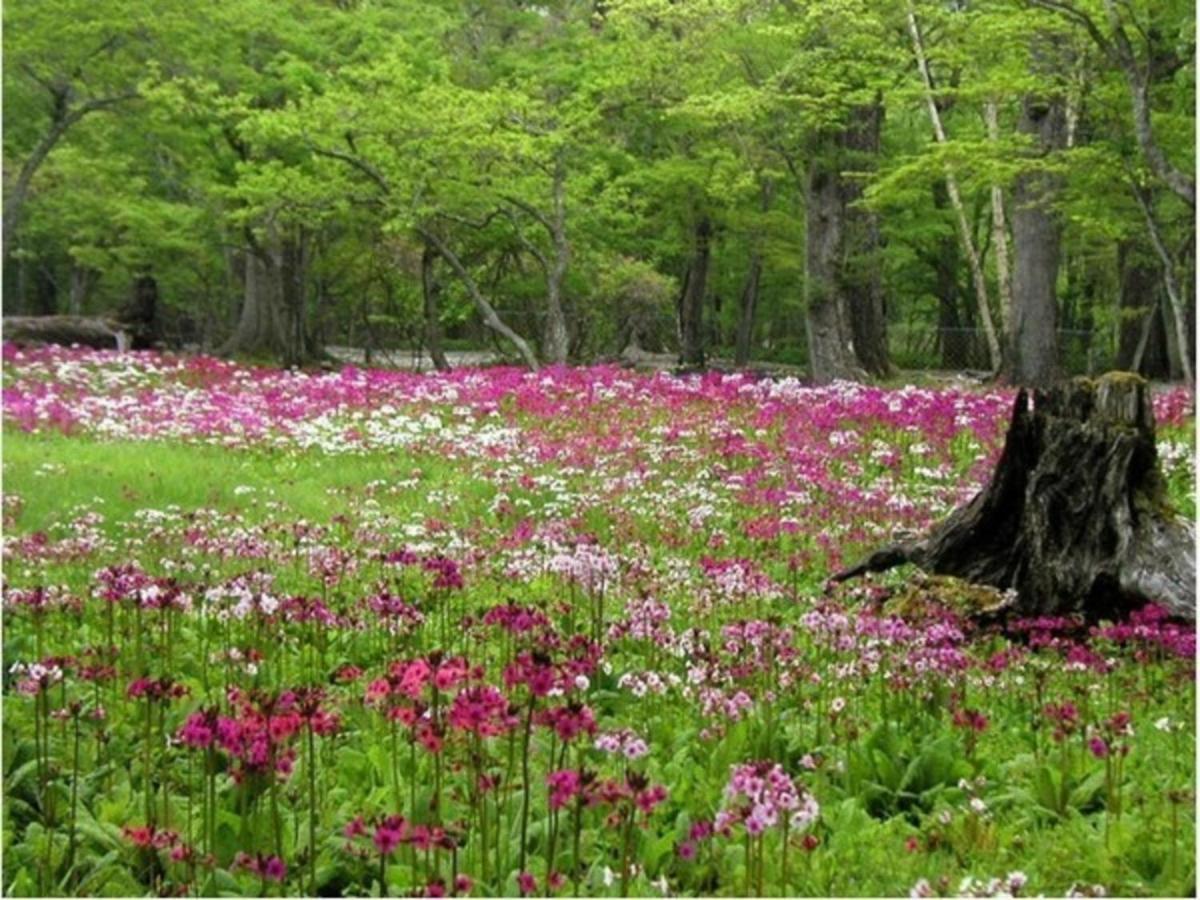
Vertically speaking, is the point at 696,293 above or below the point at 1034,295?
above

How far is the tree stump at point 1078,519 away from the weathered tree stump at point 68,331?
2350 centimetres

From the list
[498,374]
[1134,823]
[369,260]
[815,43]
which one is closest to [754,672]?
[1134,823]

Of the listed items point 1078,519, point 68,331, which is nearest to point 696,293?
point 68,331

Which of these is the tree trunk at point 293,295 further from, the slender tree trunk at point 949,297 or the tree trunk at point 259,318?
the slender tree trunk at point 949,297

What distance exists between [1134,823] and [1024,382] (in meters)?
17.4

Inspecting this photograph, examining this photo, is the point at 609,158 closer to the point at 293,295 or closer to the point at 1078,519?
the point at 293,295

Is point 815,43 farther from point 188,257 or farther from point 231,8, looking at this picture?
point 188,257

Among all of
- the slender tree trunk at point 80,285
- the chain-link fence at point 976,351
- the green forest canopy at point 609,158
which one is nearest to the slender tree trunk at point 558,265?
the green forest canopy at point 609,158

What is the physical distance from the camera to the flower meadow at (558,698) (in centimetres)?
335

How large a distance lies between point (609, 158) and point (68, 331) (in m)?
12.8

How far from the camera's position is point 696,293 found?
30094 millimetres

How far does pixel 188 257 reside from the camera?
1261 inches

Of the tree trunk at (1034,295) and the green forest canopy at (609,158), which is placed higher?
the green forest canopy at (609,158)

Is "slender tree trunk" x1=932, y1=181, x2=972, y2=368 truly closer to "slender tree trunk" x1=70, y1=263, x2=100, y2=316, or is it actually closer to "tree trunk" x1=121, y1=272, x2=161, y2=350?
"tree trunk" x1=121, y1=272, x2=161, y2=350
